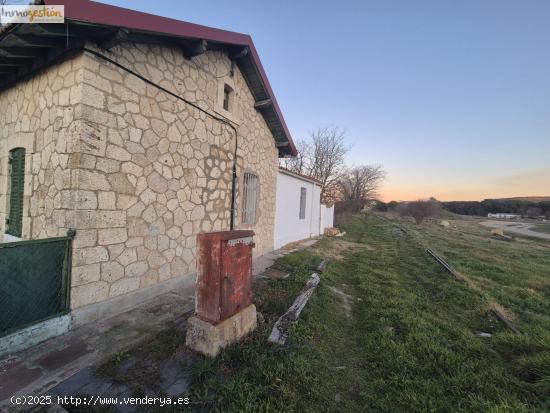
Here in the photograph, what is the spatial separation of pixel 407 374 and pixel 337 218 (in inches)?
842

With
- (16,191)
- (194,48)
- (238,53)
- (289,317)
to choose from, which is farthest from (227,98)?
(289,317)

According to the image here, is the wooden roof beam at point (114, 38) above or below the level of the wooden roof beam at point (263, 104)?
below

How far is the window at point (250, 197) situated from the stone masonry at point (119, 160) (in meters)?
1.57

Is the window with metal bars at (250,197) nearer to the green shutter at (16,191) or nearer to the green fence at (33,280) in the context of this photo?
the green fence at (33,280)

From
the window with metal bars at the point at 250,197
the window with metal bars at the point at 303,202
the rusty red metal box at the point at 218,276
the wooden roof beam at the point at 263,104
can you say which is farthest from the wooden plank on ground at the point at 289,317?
the window with metal bars at the point at 303,202

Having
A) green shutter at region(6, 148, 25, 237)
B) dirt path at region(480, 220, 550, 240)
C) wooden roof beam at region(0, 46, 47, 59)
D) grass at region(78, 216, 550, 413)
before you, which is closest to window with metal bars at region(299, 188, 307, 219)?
grass at region(78, 216, 550, 413)

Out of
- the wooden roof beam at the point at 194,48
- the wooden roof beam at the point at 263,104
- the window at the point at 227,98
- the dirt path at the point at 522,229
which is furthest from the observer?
the dirt path at the point at 522,229

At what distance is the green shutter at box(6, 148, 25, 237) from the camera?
4.19 metres

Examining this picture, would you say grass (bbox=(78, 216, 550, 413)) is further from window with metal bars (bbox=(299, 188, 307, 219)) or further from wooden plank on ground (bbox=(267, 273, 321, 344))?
window with metal bars (bbox=(299, 188, 307, 219))

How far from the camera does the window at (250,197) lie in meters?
7.05

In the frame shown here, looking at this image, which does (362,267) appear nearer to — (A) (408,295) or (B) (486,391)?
(A) (408,295)

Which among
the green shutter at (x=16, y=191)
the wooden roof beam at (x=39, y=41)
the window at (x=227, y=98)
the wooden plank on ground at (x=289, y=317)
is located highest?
the window at (x=227, y=98)

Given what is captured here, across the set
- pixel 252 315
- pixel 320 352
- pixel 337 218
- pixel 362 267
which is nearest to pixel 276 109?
pixel 362 267

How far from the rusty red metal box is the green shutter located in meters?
3.87
